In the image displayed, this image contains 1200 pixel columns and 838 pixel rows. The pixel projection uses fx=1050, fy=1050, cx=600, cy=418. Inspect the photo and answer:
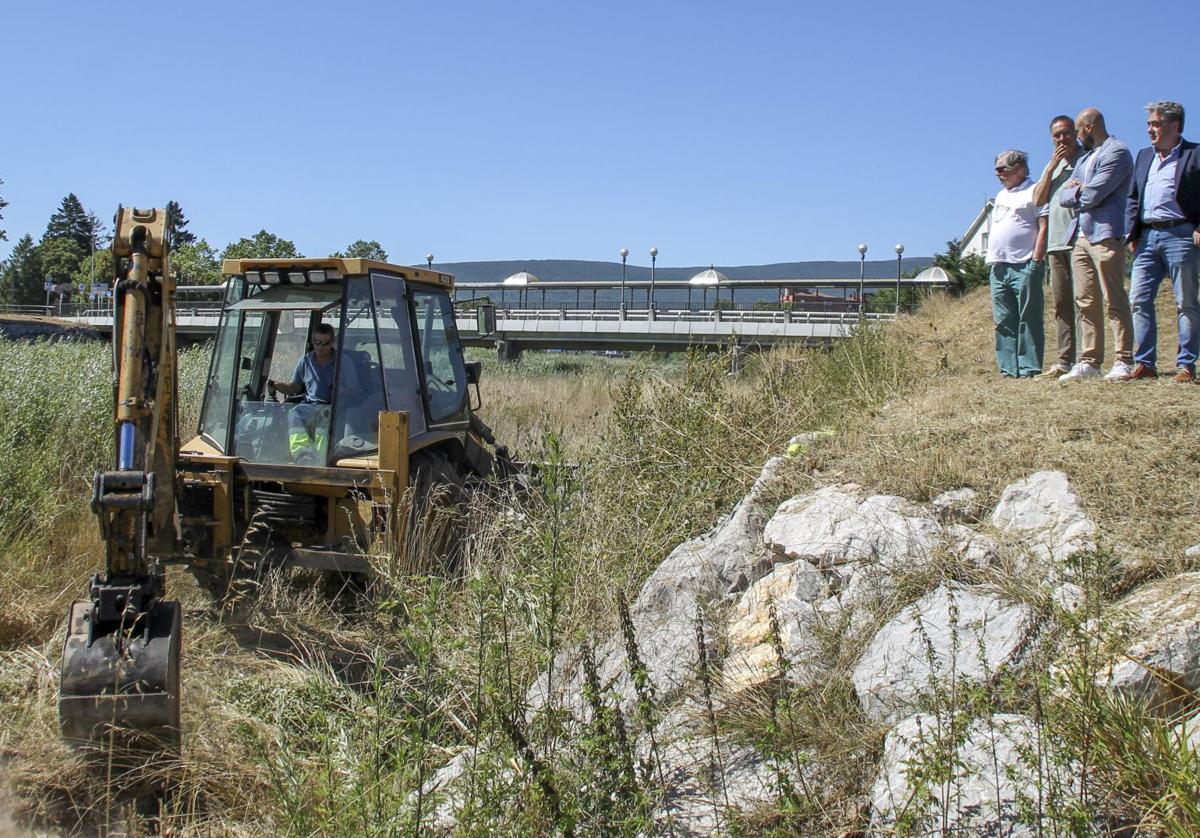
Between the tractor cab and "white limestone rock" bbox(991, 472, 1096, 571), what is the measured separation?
4.14 meters

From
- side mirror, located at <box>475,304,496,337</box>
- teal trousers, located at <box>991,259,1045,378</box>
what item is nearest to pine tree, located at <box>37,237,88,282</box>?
side mirror, located at <box>475,304,496,337</box>

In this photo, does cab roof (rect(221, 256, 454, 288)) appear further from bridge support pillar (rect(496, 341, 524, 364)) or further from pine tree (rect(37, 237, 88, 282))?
pine tree (rect(37, 237, 88, 282))

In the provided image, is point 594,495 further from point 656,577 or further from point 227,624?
point 227,624

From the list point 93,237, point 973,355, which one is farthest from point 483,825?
point 93,237

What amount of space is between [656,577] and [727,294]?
6750cm

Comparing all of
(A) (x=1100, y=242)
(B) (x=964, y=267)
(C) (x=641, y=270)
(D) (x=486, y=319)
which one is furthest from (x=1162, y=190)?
(C) (x=641, y=270)

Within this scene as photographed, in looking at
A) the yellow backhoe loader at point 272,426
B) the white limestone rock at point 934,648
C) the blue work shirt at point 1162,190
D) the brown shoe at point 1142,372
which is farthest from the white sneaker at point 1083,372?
the yellow backhoe loader at point 272,426

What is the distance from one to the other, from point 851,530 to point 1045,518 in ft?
2.75

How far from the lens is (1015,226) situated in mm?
7984

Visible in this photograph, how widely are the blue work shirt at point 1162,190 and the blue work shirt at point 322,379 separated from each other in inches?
212

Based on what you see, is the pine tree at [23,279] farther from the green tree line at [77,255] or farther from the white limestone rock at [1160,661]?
the white limestone rock at [1160,661]

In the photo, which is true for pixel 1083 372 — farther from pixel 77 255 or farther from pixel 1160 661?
pixel 77 255

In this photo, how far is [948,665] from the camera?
3906 millimetres

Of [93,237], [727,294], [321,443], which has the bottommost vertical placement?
[321,443]
